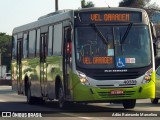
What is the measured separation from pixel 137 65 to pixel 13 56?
1133cm

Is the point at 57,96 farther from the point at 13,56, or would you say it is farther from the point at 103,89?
the point at 13,56

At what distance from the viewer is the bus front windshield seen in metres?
21.2

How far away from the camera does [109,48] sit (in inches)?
841

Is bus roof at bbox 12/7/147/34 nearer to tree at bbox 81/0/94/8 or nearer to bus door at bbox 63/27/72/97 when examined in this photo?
bus door at bbox 63/27/72/97

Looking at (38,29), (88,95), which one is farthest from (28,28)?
(88,95)

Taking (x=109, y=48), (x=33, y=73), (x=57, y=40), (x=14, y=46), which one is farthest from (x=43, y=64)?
(x=14, y=46)

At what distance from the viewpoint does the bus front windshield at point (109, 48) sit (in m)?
21.2

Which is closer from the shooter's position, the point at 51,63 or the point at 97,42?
the point at 97,42

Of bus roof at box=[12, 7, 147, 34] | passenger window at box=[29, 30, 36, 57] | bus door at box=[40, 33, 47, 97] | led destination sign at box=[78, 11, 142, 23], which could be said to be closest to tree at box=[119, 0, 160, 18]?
bus roof at box=[12, 7, 147, 34]

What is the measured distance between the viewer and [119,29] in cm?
2164

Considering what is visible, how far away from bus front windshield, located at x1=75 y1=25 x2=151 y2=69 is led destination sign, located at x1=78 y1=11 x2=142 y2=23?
0.92ft

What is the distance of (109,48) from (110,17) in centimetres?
104

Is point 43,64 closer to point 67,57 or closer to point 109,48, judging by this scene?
point 67,57

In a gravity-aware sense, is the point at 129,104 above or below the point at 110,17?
below
